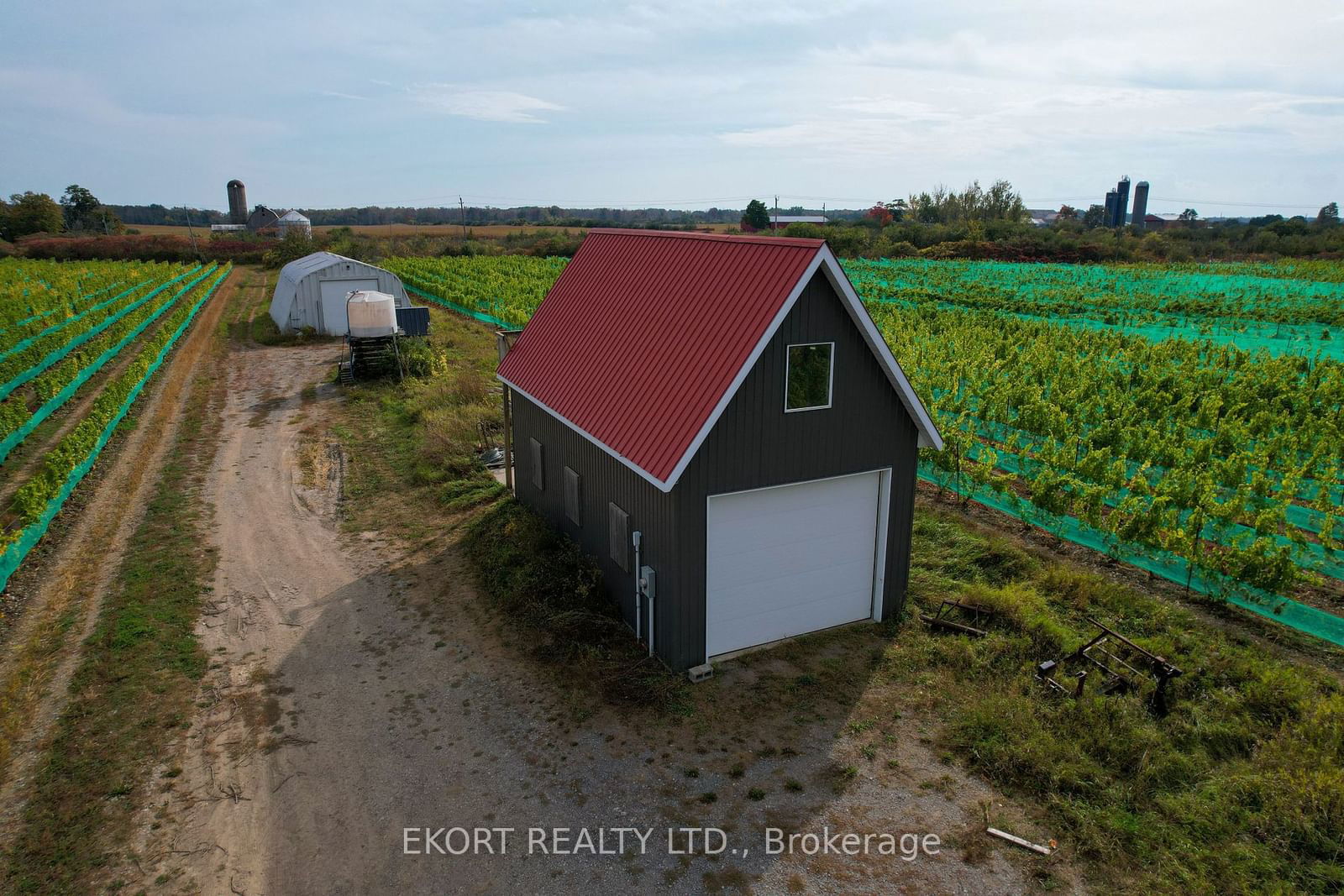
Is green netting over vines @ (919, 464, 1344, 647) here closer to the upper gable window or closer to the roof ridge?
the upper gable window

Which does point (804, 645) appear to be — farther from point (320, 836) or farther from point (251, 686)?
point (251, 686)

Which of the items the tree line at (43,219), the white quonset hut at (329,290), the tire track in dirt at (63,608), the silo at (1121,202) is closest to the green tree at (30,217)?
the tree line at (43,219)

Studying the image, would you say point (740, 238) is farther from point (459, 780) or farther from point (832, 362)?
point (459, 780)

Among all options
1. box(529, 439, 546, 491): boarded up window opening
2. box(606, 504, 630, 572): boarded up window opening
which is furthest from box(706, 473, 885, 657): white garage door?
box(529, 439, 546, 491): boarded up window opening

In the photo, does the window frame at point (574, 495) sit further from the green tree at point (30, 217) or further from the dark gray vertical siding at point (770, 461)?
the green tree at point (30, 217)

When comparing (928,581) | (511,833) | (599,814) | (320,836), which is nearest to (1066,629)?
(928,581)
